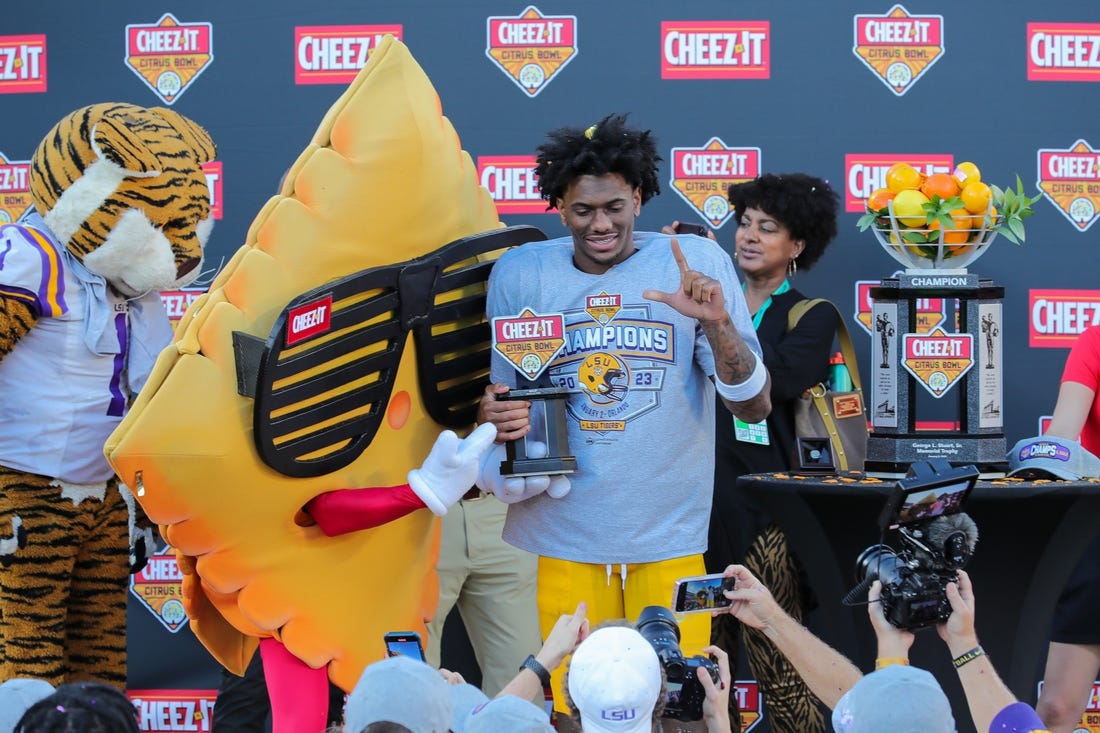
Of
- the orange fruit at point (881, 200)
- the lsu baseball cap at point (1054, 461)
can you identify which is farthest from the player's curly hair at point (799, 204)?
the lsu baseball cap at point (1054, 461)

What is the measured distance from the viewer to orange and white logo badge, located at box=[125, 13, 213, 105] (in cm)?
464

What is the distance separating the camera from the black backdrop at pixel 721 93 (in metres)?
Result: 4.54

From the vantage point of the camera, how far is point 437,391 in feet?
10.3

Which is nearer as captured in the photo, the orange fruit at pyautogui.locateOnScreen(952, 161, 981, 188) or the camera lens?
the camera lens

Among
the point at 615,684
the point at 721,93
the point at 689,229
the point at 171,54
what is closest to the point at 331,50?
the point at 171,54

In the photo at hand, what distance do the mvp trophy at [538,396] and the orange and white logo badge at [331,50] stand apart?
2048 mm

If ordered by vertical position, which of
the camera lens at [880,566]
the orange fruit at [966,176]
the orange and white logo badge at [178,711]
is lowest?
the orange and white logo badge at [178,711]

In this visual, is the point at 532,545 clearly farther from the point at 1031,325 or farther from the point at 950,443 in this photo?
the point at 1031,325

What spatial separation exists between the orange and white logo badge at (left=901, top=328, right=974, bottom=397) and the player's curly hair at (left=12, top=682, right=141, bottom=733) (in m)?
2.26

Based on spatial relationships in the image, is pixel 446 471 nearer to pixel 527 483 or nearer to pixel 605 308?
pixel 527 483

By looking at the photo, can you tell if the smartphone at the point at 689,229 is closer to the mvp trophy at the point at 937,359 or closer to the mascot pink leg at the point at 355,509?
the mvp trophy at the point at 937,359

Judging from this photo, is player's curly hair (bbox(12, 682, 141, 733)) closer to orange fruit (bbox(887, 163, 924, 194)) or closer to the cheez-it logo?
the cheez-it logo

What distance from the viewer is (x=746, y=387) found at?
2.88m

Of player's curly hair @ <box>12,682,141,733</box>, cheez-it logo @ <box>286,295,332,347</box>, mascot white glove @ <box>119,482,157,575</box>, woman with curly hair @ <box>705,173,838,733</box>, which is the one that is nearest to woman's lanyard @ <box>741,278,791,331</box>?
woman with curly hair @ <box>705,173,838,733</box>
